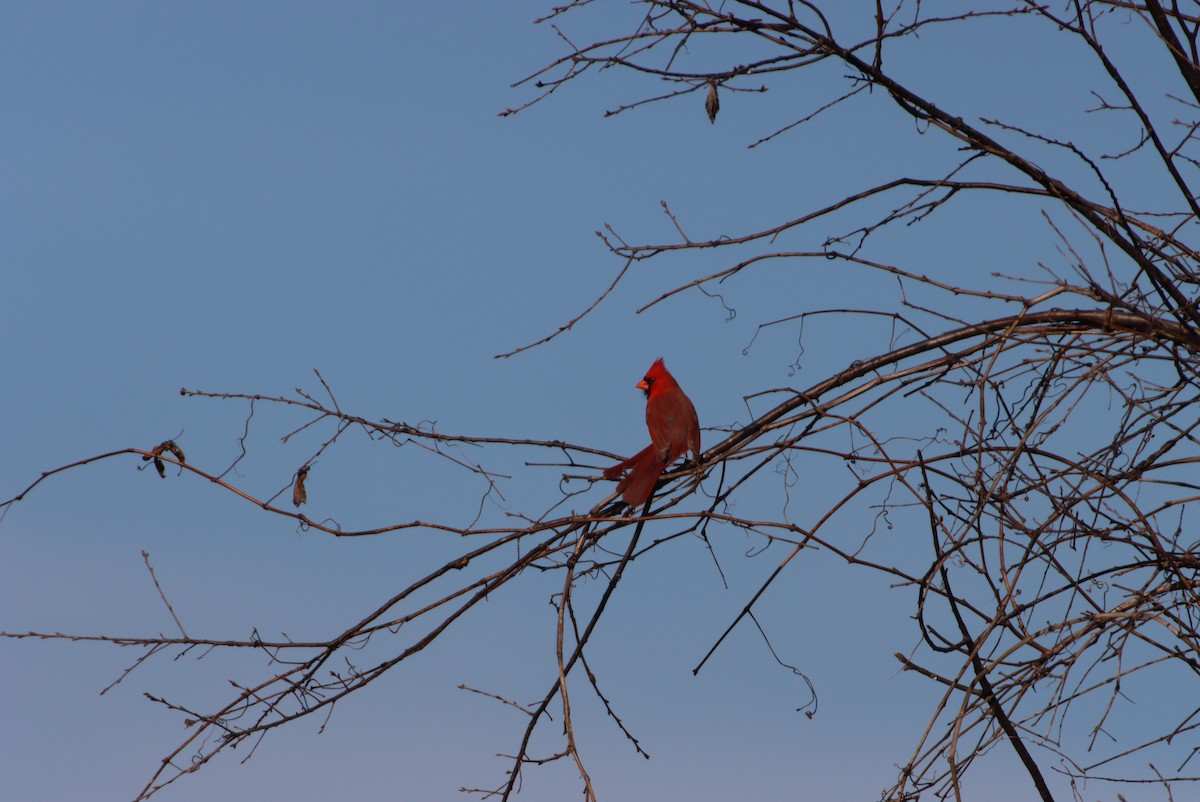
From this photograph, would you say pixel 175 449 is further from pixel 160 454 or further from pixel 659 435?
pixel 659 435

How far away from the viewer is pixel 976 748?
240 cm

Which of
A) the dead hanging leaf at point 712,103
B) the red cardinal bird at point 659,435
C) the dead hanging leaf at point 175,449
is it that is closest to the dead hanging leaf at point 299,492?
the dead hanging leaf at point 175,449

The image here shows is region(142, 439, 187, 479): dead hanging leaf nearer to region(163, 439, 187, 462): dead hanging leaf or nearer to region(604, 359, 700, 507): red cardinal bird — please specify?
region(163, 439, 187, 462): dead hanging leaf

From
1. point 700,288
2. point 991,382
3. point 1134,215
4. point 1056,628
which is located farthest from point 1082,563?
point 700,288

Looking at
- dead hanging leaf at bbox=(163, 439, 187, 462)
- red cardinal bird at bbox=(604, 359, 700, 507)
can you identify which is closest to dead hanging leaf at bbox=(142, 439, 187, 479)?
dead hanging leaf at bbox=(163, 439, 187, 462)

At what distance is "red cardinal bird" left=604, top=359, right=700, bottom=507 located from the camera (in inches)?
118

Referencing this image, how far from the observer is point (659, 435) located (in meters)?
3.68

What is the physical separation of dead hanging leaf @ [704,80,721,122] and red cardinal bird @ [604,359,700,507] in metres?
0.85

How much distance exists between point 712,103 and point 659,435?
125 cm

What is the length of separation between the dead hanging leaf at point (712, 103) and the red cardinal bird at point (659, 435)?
0.85 meters

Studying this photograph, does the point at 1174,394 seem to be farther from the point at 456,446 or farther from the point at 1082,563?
the point at 456,446

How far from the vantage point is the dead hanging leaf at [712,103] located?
2.68 metres

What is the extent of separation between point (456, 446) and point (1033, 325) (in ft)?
4.36

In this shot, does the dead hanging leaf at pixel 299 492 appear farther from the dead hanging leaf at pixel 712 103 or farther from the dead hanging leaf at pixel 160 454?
the dead hanging leaf at pixel 712 103
